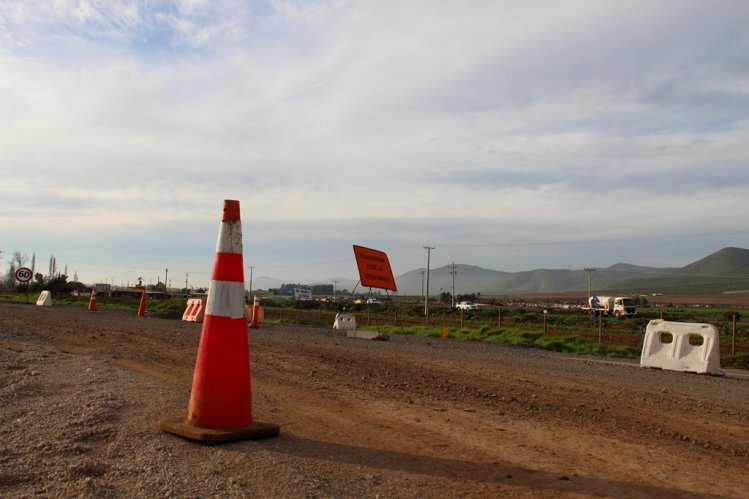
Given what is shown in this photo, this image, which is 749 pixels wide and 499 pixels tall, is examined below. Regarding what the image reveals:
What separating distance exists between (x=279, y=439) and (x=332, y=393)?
2.30 m

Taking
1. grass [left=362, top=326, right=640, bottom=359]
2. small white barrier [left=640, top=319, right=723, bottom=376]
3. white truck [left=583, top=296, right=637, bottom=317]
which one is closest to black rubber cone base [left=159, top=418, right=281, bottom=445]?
small white barrier [left=640, top=319, right=723, bottom=376]

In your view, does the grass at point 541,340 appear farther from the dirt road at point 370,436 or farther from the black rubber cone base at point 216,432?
the black rubber cone base at point 216,432

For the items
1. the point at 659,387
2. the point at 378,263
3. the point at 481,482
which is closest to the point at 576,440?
the point at 481,482

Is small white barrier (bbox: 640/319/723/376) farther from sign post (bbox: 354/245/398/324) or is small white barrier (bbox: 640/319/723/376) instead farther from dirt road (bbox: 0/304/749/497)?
sign post (bbox: 354/245/398/324)

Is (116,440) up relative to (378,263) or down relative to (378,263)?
down

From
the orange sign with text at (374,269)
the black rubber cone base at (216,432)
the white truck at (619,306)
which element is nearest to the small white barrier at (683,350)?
the orange sign with text at (374,269)

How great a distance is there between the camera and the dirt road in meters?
3.89

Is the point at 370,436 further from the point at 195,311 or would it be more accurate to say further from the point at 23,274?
the point at 23,274

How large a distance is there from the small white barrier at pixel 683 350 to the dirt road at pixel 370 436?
11.2 ft

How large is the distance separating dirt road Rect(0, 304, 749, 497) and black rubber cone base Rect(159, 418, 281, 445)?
69 mm

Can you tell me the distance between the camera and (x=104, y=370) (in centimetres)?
798

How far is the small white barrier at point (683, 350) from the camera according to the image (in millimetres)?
12648

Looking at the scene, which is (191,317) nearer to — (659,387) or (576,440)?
(659,387)

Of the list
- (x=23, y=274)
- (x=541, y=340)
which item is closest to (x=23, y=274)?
(x=23, y=274)
